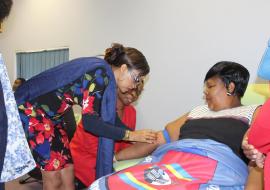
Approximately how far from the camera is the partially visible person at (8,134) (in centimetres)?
115

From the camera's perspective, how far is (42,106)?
183cm

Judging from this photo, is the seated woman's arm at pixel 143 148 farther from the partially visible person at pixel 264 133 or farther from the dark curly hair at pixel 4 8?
the dark curly hair at pixel 4 8

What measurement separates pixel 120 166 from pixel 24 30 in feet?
10.7

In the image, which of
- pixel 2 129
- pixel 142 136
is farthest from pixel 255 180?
pixel 2 129

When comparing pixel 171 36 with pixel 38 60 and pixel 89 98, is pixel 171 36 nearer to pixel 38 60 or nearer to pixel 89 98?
pixel 89 98

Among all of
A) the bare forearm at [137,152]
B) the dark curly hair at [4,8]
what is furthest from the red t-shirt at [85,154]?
the dark curly hair at [4,8]

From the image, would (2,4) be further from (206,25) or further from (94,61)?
(206,25)

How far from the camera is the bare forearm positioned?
6.51 ft

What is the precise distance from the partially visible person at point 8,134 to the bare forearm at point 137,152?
842 mm

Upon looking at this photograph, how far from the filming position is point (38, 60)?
14.3ft

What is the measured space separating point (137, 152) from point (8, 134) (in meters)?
0.96

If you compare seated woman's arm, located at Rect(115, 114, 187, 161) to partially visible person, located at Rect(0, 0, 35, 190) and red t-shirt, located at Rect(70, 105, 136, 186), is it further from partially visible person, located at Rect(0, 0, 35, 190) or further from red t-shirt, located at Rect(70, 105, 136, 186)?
partially visible person, located at Rect(0, 0, 35, 190)

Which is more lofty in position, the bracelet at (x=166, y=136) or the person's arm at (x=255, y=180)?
the person's arm at (x=255, y=180)

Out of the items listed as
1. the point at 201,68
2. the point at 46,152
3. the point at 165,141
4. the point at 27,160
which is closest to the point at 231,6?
the point at 201,68
